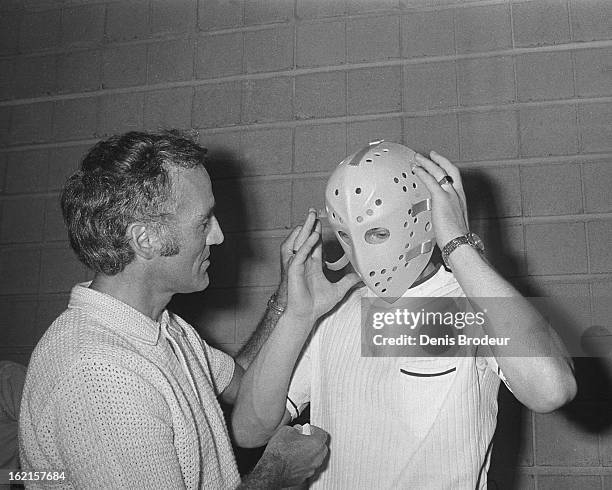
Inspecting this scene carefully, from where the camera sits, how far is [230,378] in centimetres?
192

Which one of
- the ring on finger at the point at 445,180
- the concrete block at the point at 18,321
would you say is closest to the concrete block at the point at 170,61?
the concrete block at the point at 18,321

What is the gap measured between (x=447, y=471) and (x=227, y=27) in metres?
2.24

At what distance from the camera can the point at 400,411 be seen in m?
1.54

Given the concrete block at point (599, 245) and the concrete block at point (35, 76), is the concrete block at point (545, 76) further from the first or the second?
the concrete block at point (35, 76)

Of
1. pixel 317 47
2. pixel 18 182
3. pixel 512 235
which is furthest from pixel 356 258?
pixel 18 182

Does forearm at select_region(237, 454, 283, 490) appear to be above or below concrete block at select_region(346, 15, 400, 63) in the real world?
below

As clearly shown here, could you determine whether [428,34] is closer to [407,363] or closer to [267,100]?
[267,100]

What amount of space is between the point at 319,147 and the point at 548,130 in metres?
0.89

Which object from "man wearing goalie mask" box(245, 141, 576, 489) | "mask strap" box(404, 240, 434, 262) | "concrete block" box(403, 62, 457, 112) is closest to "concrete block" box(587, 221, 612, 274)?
"concrete block" box(403, 62, 457, 112)

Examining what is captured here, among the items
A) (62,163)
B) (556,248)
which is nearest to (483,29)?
(556,248)

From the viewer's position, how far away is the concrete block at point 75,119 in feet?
10.4

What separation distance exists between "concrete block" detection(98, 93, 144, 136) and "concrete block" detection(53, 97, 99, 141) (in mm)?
41

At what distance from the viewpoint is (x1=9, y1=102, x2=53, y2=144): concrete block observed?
10.6 ft

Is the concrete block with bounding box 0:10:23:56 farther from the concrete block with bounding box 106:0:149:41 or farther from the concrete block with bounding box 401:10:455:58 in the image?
the concrete block with bounding box 401:10:455:58
